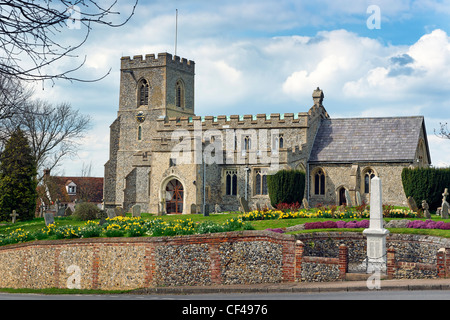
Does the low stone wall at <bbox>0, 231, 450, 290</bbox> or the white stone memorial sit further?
the low stone wall at <bbox>0, 231, 450, 290</bbox>

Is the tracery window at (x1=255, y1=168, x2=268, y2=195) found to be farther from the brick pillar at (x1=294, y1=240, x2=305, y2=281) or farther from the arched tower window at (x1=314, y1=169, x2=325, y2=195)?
the brick pillar at (x1=294, y1=240, x2=305, y2=281)

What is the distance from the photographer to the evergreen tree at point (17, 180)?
44.0m

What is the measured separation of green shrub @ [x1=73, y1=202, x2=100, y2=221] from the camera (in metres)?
39.5

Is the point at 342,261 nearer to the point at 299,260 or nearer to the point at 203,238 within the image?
the point at 299,260

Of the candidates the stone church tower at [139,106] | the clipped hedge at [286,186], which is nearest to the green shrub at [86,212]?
the clipped hedge at [286,186]

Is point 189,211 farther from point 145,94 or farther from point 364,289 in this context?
point 364,289

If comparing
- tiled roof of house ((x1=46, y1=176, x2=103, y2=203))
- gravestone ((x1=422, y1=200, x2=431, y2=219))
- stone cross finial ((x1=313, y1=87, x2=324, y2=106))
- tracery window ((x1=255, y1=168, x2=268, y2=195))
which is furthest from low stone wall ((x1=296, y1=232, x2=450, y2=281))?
tiled roof of house ((x1=46, y1=176, x2=103, y2=203))

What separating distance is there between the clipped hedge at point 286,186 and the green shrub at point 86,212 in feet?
37.6

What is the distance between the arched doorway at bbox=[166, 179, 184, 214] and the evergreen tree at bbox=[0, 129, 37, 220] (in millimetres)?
9988

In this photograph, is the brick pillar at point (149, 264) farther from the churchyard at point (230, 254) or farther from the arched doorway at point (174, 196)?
the arched doorway at point (174, 196)

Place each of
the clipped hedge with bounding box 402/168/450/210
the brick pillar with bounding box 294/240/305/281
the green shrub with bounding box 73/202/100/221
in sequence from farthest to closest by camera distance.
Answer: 1. the green shrub with bounding box 73/202/100/221
2. the clipped hedge with bounding box 402/168/450/210
3. the brick pillar with bounding box 294/240/305/281

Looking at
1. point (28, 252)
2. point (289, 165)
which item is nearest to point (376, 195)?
point (28, 252)

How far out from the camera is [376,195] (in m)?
19.9

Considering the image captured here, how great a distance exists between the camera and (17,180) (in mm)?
44531
